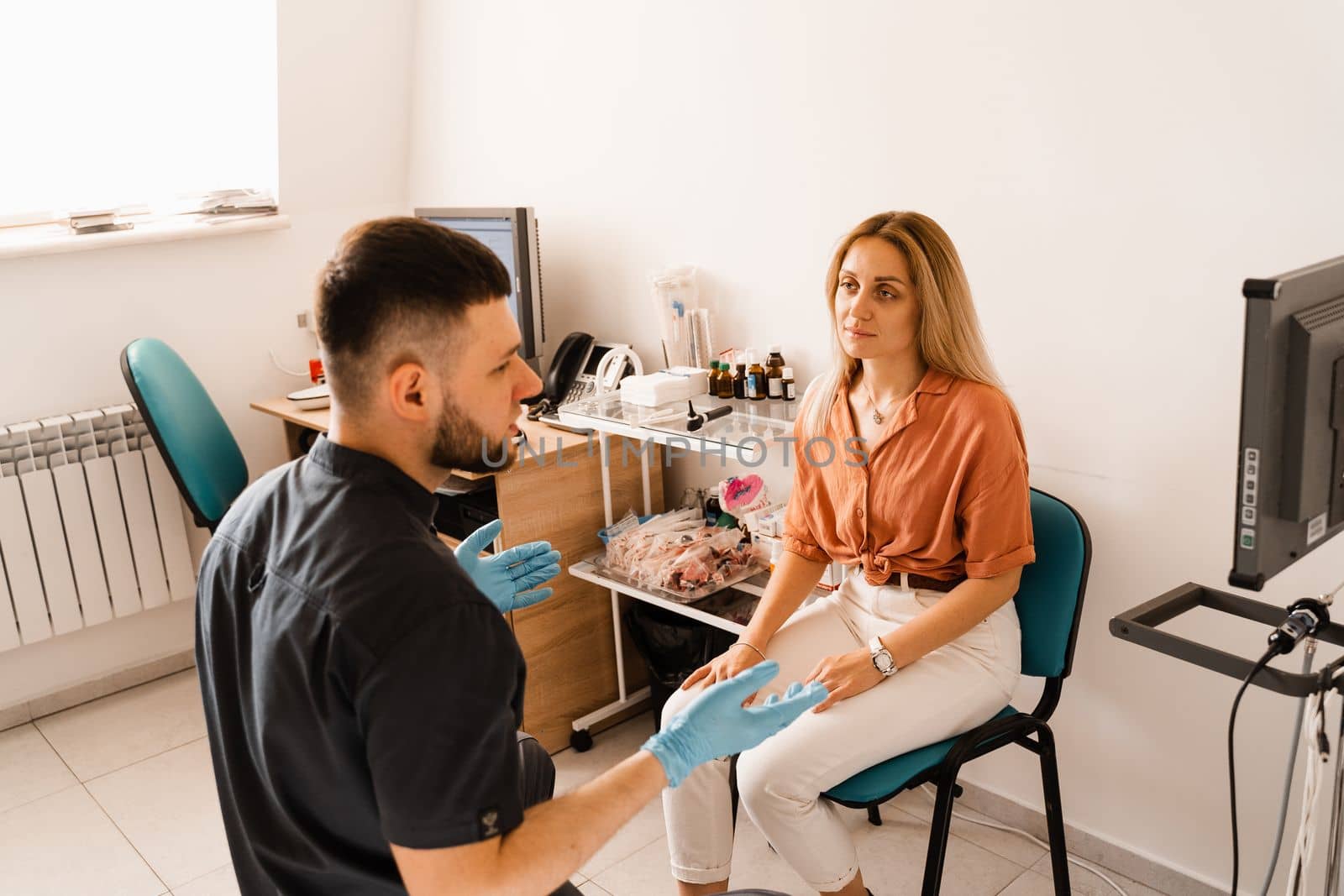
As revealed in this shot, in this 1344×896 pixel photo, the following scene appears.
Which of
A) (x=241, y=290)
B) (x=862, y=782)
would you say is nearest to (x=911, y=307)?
(x=862, y=782)

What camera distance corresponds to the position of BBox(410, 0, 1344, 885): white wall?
1.92m

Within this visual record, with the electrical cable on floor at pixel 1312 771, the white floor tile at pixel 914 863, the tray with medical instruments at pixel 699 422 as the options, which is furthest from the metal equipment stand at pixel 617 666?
the electrical cable on floor at pixel 1312 771

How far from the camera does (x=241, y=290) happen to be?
3627 mm

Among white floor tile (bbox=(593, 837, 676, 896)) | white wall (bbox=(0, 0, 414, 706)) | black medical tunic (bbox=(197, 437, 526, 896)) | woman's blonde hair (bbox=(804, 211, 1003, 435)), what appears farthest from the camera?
white wall (bbox=(0, 0, 414, 706))

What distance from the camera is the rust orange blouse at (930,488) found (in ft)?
6.30

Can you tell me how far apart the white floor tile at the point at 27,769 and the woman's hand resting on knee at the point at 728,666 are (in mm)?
1957

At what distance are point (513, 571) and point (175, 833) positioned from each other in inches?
59.0

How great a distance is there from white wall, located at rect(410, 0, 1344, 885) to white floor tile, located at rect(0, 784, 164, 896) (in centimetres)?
194

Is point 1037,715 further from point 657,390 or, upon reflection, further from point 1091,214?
point 657,390

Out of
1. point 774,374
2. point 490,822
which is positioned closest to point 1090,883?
point 774,374

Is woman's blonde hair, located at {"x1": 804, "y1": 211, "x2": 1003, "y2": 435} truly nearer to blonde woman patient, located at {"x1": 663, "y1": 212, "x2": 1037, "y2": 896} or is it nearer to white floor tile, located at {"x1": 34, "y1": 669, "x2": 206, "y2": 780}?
blonde woman patient, located at {"x1": 663, "y1": 212, "x2": 1037, "y2": 896}

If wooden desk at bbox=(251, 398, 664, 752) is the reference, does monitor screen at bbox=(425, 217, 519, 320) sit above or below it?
above

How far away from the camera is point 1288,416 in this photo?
3.91 feet

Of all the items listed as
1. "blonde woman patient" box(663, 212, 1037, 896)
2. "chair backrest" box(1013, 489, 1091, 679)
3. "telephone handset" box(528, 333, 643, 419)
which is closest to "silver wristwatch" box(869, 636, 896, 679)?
"blonde woman patient" box(663, 212, 1037, 896)
